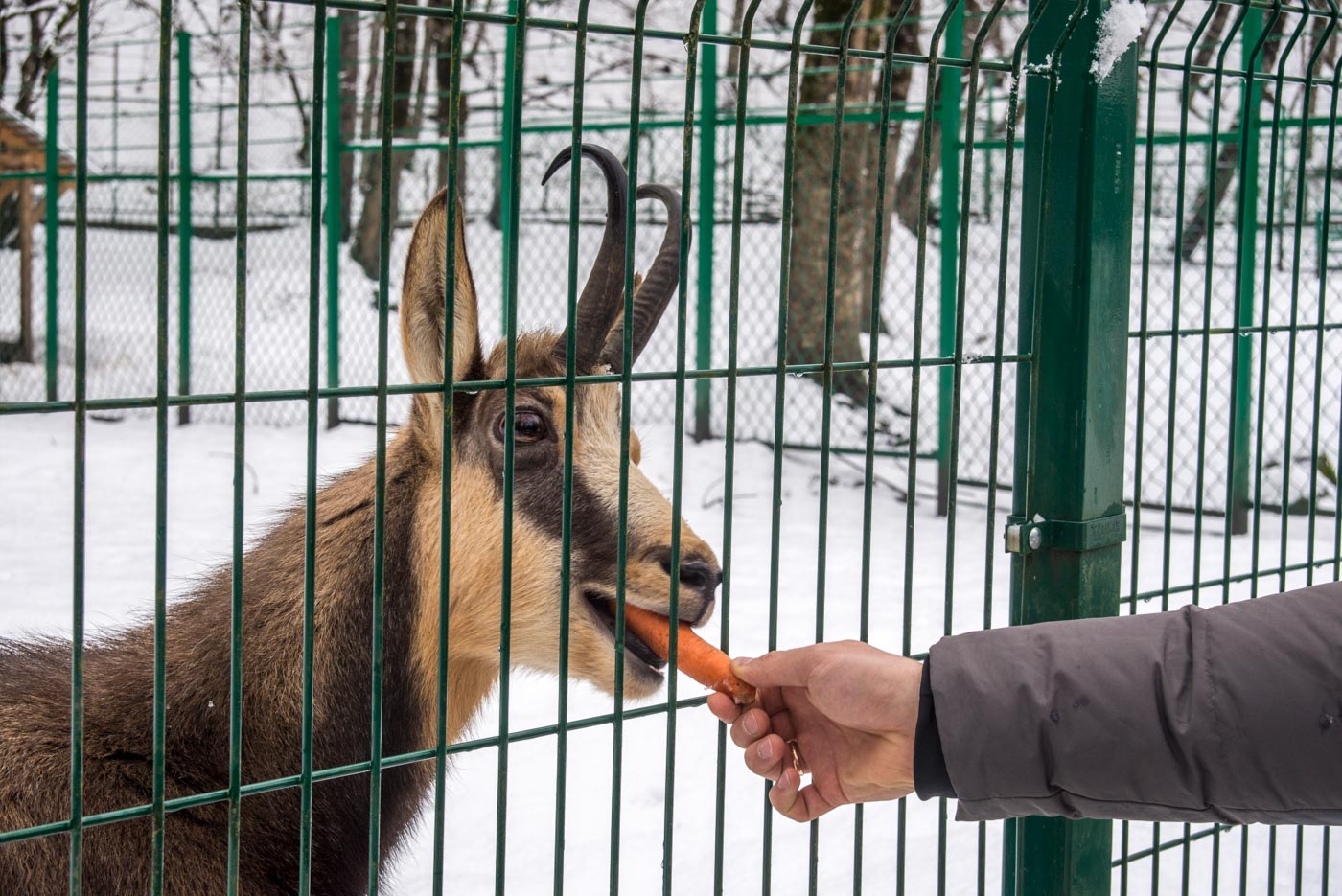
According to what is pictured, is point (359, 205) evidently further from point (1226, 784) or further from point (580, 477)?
point (1226, 784)

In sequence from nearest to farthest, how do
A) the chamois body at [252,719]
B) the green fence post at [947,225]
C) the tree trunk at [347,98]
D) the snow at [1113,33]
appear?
the chamois body at [252,719] → the snow at [1113,33] → the green fence post at [947,225] → the tree trunk at [347,98]

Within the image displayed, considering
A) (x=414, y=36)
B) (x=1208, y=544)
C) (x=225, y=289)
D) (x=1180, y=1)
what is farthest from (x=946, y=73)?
(x=414, y=36)

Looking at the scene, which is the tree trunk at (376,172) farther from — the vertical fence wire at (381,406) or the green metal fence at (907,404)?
the vertical fence wire at (381,406)

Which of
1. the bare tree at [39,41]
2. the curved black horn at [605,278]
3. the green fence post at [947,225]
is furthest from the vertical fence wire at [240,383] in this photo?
the bare tree at [39,41]

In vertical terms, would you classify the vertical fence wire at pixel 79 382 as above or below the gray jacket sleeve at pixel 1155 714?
above

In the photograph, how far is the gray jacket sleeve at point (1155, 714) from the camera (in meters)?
1.98

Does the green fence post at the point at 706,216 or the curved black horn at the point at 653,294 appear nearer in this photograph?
the curved black horn at the point at 653,294

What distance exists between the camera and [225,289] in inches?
680

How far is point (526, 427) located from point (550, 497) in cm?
18

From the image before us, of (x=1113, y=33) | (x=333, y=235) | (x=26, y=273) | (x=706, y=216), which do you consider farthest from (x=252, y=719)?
(x=26, y=273)

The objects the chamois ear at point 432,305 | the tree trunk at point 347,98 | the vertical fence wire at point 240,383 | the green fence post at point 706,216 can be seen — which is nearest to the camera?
the vertical fence wire at point 240,383

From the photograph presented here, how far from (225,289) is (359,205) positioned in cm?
652

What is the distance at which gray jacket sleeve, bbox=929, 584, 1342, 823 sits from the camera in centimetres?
198

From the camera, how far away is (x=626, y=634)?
3057mm
